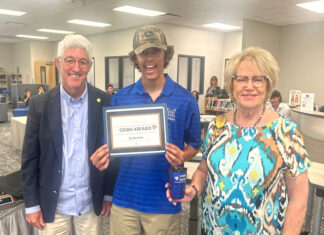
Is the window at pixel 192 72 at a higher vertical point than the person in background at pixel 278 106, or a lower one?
higher

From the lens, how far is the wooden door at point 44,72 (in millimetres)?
15042

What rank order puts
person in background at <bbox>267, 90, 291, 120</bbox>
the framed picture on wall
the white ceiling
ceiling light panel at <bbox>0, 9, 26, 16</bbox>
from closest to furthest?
person in background at <bbox>267, 90, 291, 120</bbox> < the white ceiling < the framed picture on wall < ceiling light panel at <bbox>0, 9, 26, 16</bbox>

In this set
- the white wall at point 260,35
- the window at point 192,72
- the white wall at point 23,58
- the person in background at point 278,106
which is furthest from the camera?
the white wall at point 23,58

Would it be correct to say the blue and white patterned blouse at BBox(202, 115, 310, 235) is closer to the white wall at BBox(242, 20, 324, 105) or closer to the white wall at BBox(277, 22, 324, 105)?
the white wall at BBox(242, 20, 324, 105)

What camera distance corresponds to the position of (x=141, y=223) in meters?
1.53

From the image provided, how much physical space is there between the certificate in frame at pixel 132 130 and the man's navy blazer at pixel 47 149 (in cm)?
23

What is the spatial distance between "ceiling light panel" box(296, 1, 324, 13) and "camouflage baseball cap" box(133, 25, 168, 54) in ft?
20.0

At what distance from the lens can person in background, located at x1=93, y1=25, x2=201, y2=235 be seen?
4.82 feet

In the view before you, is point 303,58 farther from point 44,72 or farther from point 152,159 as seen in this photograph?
point 44,72

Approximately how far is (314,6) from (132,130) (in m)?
6.81

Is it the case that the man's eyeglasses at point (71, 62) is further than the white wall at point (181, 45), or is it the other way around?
the white wall at point (181, 45)

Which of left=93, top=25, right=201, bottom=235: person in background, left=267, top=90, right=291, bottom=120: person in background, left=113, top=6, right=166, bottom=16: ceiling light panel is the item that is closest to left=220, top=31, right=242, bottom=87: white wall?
left=113, top=6, right=166, bottom=16: ceiling light panel

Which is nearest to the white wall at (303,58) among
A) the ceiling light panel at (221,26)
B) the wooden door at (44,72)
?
the ceiling light panel at (221,26)

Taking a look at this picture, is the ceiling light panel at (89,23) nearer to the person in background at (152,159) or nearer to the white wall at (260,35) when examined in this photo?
the white wall at (260,35)
